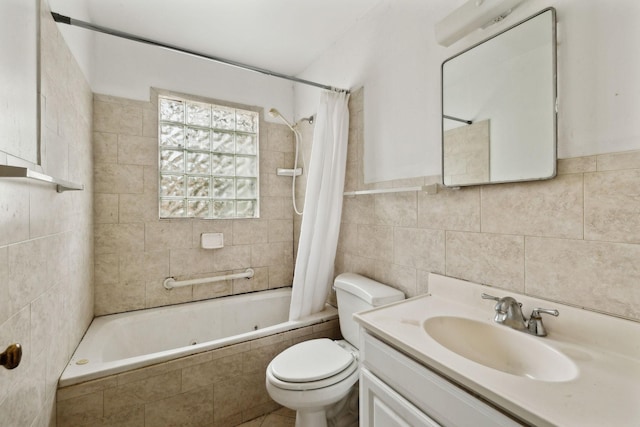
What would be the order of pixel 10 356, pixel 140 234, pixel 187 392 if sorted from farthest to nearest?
1. pixel 140 234
2. pixel 187 392
3. pixel 10 356

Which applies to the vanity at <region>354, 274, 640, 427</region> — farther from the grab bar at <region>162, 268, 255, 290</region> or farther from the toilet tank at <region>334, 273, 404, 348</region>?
the grab bar at <region>162, 268, 255, 290</region>

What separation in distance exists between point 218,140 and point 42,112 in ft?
4.48

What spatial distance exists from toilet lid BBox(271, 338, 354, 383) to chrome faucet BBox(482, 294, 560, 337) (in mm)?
786

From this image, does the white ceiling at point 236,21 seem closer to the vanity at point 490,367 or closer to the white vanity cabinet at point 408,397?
the vanity at point 490,367

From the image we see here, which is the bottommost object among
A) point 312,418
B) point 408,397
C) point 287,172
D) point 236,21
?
point 312,418

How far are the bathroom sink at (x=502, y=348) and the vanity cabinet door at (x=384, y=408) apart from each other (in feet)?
0.87

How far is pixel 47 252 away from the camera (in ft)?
3.89

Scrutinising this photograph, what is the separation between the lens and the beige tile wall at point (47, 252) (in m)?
0.89

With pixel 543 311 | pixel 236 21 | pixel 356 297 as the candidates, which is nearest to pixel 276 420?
pixel 356 297

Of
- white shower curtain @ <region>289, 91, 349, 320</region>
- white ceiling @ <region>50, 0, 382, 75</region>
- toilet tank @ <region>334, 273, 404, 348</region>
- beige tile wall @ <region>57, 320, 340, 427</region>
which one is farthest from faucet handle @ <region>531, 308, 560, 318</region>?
white ceiling @ <region>50, 0, 382, 75</region>

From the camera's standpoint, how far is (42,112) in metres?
1.14

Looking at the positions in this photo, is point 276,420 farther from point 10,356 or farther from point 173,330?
point 10,356

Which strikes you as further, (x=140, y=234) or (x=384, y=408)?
(x=140, y=234)

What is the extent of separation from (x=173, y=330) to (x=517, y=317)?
87.7 inches
